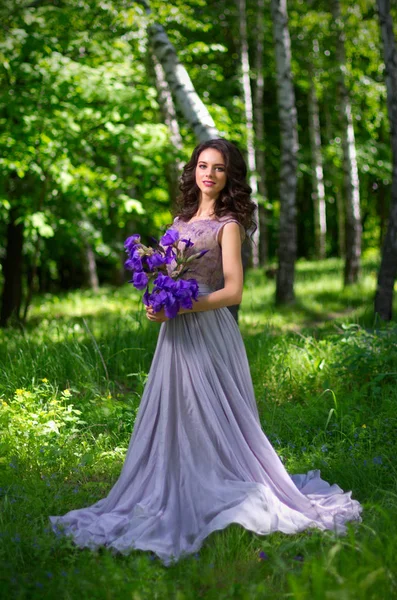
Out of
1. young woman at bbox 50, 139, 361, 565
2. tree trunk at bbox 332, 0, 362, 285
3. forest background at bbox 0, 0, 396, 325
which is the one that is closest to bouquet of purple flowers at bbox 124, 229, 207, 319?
young woman at bbox 50, 139, 361, 565

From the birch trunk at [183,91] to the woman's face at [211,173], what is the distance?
318cm

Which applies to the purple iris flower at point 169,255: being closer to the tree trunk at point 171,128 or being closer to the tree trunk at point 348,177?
the tree trunk at point 171,128

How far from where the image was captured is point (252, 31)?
17.1 meters

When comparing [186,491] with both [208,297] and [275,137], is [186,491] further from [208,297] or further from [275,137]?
[275,137]

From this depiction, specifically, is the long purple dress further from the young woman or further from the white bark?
the white bark

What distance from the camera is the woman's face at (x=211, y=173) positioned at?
3488mm

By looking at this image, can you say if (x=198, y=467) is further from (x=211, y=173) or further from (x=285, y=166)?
(x=285, y=166)

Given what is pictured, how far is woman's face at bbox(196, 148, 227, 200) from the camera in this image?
3488mm

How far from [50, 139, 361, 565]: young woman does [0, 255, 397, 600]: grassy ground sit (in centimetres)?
13

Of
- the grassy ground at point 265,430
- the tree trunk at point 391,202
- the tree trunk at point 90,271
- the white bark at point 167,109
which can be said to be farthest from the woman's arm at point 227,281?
the tree trunk at point 90,271

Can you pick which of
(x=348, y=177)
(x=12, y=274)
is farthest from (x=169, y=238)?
(x=348, y=177)

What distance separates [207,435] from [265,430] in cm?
156

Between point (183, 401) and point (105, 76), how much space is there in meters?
5.71

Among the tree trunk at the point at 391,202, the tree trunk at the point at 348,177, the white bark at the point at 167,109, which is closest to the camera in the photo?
the tree trunk at the point at 391,202
